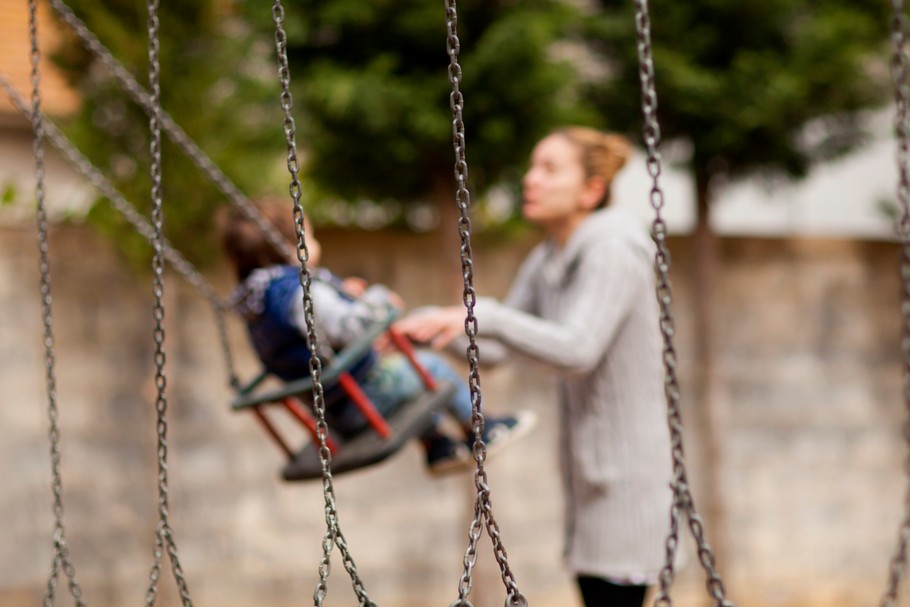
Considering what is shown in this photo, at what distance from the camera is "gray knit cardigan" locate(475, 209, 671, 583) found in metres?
2.36

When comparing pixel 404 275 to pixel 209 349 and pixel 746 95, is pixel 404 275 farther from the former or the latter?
pixel 746 95

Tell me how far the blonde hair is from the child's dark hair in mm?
798

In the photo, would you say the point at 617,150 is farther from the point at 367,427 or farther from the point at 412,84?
the point at 412,84

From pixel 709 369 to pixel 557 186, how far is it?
273cm

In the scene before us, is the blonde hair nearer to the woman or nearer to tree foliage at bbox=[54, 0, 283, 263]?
the woman

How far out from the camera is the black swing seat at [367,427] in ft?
7.89

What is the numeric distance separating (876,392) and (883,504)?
23.4 inches

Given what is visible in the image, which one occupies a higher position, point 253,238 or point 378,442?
point 253,238

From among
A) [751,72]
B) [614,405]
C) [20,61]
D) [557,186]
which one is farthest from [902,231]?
[20,61]

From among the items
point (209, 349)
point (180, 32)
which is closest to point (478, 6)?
point (180, 32)

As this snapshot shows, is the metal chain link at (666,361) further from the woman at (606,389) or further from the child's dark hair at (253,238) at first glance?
the child's dark hair at (253,238)

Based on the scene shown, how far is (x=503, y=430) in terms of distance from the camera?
2.88 metres

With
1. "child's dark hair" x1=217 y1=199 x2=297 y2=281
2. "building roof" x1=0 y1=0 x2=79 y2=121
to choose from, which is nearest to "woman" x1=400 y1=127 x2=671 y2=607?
"child's dark hair" x1=217 y1=199 x2=297 y2=281

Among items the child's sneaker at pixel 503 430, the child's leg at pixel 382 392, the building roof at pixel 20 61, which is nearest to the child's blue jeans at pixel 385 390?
the child's leg at pixel 382 392
